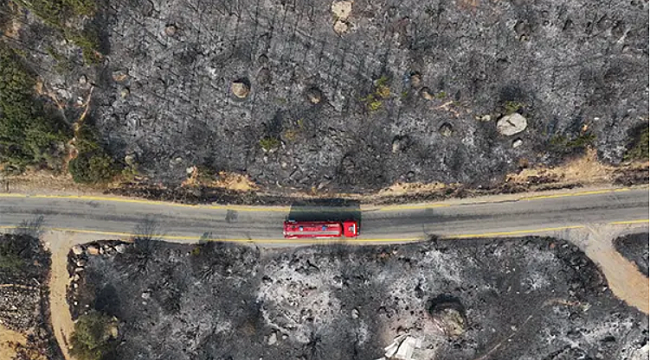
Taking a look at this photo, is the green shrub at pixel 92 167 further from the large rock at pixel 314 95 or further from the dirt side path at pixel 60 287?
the large rock at pixel 314 95

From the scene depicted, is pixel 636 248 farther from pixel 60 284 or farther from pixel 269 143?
pixel 60 284

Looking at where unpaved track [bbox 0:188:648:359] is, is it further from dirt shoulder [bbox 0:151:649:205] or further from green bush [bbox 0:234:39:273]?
green bush [bbox 0:234:39:273]

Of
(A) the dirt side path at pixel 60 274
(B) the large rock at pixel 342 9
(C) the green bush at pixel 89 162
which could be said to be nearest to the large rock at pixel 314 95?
(B) the large rock at pixel 342 9

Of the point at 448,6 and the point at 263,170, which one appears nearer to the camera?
the point at 448,6

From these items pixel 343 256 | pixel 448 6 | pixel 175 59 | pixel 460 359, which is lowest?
pixel 460 359

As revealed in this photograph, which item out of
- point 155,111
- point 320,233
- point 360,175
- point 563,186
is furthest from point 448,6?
point 155,111

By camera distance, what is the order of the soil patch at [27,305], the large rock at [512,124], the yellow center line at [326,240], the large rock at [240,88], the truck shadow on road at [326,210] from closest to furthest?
the large rock at [240,88] → the large rock at [512,124] → the yellow center line at [326,240] → the soil patch at [27,305] → the truck shadow on road at [326,210]

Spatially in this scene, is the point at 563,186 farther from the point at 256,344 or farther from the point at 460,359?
the point at 256,344
